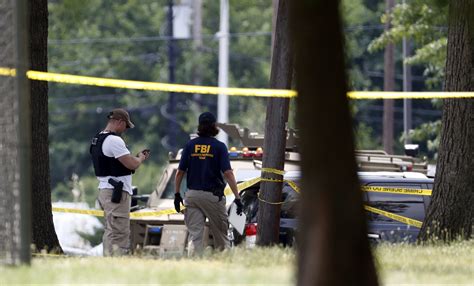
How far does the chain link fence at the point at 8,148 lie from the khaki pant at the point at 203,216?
3989 millimetres

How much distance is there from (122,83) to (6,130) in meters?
3.13

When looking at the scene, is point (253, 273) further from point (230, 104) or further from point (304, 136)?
point (230, 104)

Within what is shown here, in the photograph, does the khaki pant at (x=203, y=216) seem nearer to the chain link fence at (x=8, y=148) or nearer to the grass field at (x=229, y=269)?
the grass field at (x=229, y=269)

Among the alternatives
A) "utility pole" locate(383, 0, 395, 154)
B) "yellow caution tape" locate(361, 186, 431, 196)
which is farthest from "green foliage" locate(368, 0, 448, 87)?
"yellow caution tape" locate(361, 186, 431, 196)

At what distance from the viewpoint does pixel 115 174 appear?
14281 mm

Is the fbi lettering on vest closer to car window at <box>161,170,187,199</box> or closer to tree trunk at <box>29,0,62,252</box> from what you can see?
tree trunk at <box>29,0,62,252</box>

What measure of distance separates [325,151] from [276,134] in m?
8.20

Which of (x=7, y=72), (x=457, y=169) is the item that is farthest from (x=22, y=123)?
(x=457, y=169)

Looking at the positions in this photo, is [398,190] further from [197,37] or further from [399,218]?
[197,37]

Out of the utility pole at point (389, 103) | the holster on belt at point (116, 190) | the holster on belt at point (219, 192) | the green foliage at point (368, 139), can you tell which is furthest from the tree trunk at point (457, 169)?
the green foliage at point (368, 139)

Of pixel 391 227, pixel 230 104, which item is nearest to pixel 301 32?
pixel 391 227

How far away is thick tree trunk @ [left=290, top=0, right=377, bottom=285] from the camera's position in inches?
290

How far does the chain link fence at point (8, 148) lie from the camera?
9969mm

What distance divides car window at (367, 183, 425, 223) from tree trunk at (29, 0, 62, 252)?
3.88m
